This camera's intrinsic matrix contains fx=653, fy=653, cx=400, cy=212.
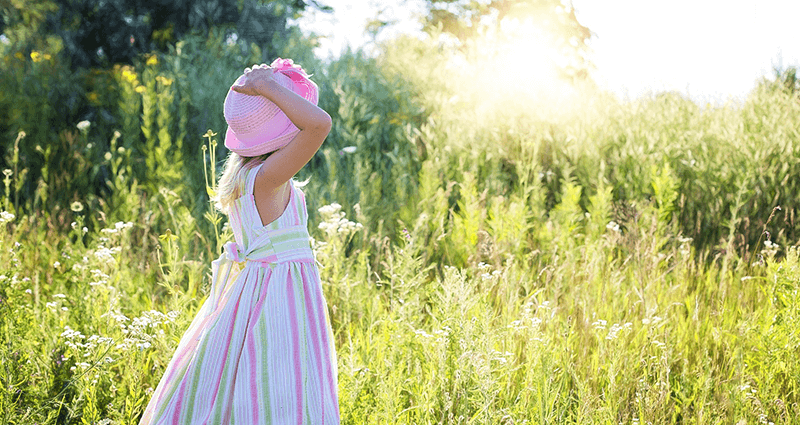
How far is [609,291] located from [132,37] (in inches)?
289

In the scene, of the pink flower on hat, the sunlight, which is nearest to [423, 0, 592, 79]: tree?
the sunlight

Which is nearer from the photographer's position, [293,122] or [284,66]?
[293,122]

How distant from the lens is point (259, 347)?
5.90 feet

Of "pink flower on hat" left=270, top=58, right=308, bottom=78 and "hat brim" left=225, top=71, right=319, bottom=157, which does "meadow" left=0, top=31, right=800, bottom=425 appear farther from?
"pink flower on hat" left=270, top=58, right=308, bottom=78

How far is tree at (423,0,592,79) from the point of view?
1600 cm

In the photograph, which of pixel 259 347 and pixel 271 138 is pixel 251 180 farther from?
pixel 259 347

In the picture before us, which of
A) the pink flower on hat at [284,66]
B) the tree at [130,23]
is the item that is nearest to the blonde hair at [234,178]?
Result: the pink flower on hat at [284,66]

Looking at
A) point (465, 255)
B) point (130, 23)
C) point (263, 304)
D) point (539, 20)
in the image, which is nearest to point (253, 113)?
point (263, 304)

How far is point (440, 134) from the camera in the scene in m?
5.90

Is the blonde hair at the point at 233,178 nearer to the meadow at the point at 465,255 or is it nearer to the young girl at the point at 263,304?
the young girl at the point at 263,304

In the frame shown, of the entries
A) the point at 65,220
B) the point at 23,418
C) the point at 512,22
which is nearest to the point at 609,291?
the point at 23,418

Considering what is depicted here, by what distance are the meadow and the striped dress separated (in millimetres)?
281

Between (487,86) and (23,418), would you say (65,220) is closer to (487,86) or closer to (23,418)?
(23,418)

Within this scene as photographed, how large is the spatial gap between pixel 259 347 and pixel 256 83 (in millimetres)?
729
